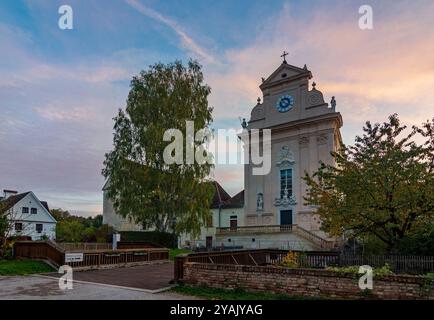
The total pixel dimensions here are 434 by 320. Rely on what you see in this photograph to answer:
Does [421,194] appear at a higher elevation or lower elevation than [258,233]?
higher

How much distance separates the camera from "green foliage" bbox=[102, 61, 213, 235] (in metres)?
28.5

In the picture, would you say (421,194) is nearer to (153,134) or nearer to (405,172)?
(405,172)

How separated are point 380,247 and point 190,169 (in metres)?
15.8

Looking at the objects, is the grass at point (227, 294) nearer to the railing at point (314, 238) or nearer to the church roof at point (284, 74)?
the railing at point (314, 238)

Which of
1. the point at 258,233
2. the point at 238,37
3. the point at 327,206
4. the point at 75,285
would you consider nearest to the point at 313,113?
the point at 258,233

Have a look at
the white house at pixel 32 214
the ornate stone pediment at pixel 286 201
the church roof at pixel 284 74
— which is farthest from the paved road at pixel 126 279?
the white house at pixel 32 214

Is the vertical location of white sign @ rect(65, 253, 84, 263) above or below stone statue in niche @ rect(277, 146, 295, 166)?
below

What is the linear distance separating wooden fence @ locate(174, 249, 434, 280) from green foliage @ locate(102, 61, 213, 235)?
10534mm

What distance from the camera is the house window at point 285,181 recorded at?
37.3m

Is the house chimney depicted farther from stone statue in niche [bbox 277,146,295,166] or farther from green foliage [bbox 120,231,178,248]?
stone statue in niche [bbox 277,146,295,166]

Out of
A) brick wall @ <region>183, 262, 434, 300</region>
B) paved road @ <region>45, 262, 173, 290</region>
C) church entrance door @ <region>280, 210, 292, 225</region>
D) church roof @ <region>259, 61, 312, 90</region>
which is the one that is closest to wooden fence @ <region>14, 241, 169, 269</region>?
paved road @ <region>45, 262, 173, 290</region>

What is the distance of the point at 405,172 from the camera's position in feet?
45.6

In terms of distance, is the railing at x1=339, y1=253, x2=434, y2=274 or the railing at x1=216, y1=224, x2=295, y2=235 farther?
the railing at x1=216, y1=224, x2=295, y2=235
